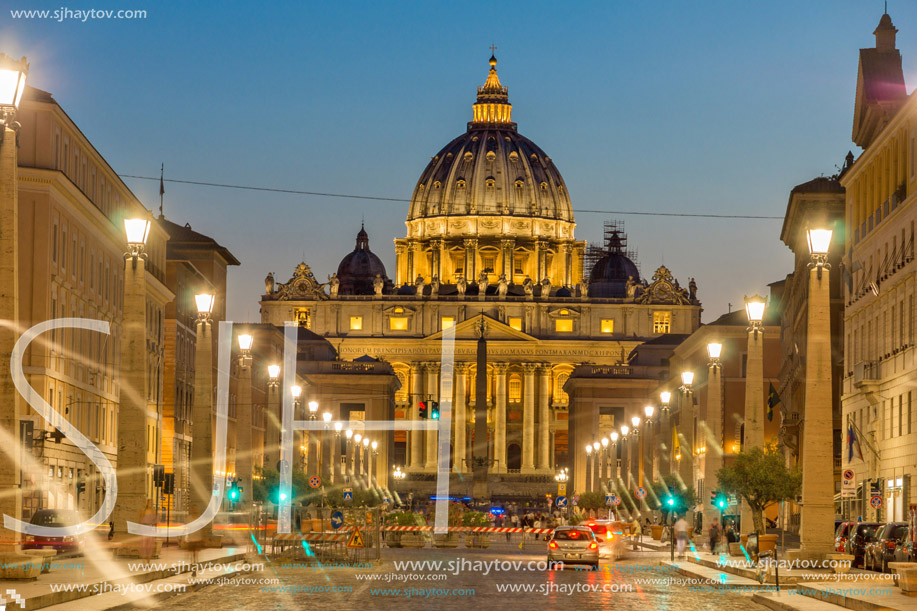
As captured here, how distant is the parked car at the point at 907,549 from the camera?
1369 inches

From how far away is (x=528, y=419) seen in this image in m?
197

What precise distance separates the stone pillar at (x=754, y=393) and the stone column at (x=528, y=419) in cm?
14898

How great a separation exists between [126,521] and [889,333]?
92.7 feet

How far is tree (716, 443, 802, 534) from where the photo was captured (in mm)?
45000

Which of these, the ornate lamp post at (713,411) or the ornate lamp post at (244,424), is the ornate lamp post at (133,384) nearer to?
the ornate lamp post at (244,424)

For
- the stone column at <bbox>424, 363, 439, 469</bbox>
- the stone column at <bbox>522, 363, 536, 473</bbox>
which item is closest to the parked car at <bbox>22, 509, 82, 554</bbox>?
the stone column at <bbox>424, 363, 439, 469</bbox>

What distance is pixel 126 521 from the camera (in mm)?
32031

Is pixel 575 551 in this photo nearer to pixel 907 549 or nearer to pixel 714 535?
pixel 907 549

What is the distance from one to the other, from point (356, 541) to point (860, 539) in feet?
41.6

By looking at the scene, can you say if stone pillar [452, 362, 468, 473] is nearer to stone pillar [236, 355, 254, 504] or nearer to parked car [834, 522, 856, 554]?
stone pillar [236, 355, 254, 504]

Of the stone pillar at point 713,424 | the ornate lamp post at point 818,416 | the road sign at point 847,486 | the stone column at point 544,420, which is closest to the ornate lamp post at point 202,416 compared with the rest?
the stone pillar at point 713,424

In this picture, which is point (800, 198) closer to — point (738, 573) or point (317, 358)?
point (738, 573)

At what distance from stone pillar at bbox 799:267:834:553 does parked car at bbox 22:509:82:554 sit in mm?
18072

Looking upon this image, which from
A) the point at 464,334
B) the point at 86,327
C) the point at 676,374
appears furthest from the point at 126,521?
the point at 464,334
